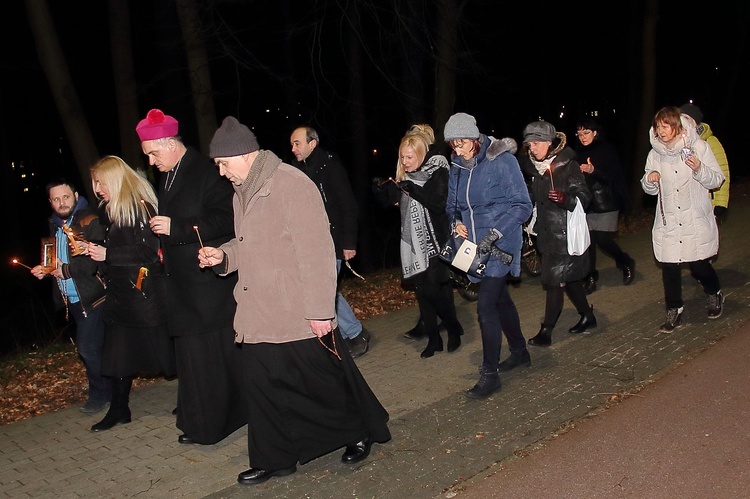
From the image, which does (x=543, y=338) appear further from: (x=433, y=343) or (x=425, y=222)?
(x=425, y=222)

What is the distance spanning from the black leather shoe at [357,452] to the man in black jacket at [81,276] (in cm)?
246

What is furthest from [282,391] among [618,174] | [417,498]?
[618,174]

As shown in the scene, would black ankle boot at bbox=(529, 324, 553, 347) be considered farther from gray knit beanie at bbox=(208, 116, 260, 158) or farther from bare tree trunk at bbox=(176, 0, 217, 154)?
bare tree trunk at bbox=(176, 0, 217, 154)

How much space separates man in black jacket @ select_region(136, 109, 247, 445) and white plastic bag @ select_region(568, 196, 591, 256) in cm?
313

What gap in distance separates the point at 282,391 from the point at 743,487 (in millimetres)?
2734

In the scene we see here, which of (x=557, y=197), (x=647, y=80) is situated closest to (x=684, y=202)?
(x=557, y=197)

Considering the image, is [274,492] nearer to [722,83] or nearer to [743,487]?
[743,487]

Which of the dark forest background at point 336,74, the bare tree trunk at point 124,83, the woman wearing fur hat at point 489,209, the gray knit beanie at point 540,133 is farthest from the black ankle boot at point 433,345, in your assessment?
the bare tree trunk at point 124,83

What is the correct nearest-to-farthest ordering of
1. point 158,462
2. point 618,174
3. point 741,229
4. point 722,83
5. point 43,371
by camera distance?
point 158,462
point 43,371
point 618,174
point 741,229
point 722,83

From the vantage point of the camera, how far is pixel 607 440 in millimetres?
5344

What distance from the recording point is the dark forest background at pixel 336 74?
12227 mm

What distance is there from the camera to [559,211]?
7.33 metres

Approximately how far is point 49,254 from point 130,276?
35.3 inches

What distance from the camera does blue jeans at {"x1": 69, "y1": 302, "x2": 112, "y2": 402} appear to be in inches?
266
